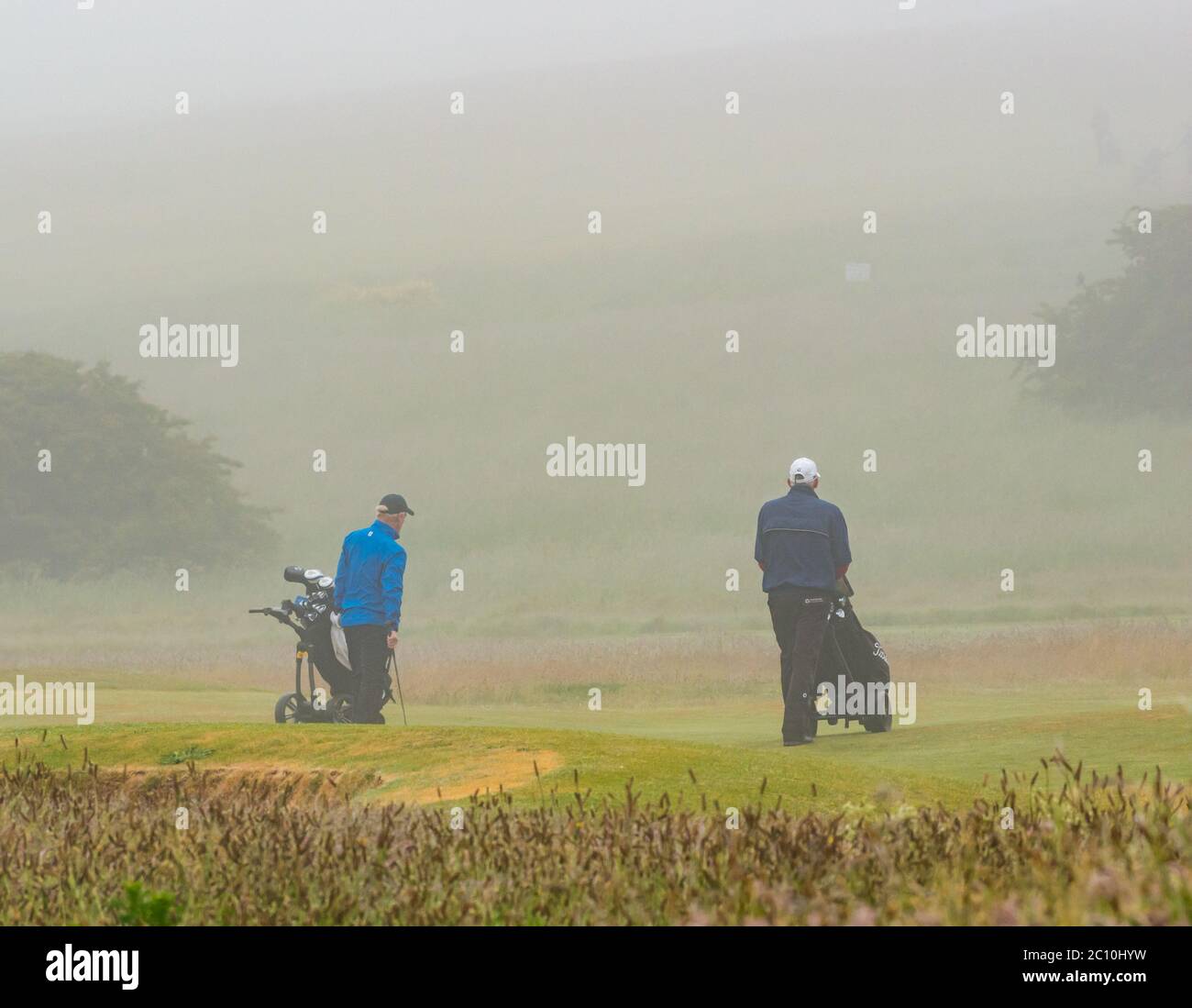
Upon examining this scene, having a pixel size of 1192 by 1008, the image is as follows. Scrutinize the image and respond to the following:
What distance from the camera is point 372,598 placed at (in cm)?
1752

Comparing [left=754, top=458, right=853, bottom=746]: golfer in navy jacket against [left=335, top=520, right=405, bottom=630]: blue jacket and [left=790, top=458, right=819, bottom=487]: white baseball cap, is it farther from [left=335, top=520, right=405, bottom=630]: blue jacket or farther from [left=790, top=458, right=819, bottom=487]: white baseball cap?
[left=335, top=520, right=405, bottom=630]: blue jacket

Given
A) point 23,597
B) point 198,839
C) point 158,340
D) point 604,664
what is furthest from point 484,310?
point 198,839

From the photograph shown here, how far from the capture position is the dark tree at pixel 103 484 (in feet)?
238

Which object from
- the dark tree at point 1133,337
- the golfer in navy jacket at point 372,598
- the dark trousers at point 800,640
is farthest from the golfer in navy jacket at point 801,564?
the dark tree at point 1133,337

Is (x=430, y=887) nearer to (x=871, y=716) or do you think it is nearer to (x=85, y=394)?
(x=871, y=716)

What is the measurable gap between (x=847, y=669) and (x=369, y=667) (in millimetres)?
4722

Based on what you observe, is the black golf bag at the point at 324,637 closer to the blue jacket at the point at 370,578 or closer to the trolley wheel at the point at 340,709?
the trolley wheel at the point at 340,709

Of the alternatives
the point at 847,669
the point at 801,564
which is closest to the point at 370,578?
the point at 801,564

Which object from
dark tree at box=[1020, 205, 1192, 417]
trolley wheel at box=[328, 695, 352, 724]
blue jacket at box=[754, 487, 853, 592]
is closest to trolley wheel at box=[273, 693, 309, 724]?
trolley wheel at box=[328, 695, 352, 724]

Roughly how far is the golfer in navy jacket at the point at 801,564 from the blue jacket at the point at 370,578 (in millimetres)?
3568

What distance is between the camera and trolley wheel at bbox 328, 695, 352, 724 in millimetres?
18453

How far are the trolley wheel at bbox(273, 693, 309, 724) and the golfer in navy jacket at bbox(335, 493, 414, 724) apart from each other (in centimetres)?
106
